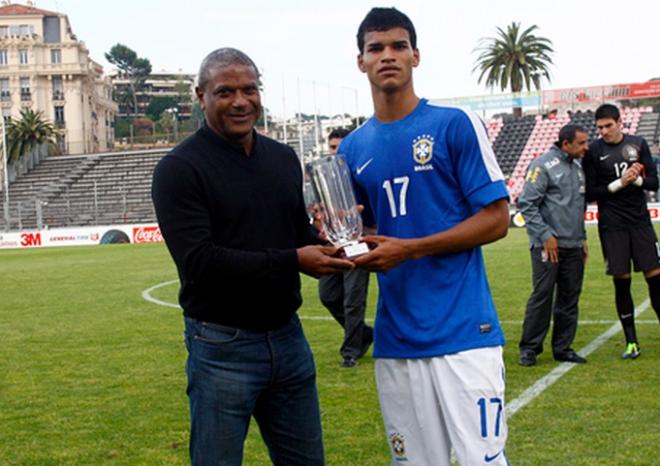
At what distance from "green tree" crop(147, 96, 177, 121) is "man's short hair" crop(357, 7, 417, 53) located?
163 meters

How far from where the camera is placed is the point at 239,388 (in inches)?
145

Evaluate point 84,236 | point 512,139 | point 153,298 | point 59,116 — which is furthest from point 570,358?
point 59,116

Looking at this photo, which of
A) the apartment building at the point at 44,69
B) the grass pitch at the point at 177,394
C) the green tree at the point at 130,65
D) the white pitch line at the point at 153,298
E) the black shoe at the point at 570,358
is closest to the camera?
the grass pitch at the point at 177,394

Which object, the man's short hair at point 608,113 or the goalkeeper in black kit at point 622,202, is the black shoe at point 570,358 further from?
the man's short hair at point 608,113

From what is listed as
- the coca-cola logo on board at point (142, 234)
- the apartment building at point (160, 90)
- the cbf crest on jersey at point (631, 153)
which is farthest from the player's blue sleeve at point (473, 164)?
the apartment building at point (160, 90)

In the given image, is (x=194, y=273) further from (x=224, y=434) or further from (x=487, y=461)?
(x=487, y=461)

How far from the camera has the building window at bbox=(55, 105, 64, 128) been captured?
105m

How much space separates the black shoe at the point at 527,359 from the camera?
8688mm

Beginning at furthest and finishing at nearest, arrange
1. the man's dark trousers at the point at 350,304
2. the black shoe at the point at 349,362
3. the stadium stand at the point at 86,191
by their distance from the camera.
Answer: the stadium stand at the point at 86,191, the black shoe at the point at 349,362, the man's dark trousers at the point at 350,304

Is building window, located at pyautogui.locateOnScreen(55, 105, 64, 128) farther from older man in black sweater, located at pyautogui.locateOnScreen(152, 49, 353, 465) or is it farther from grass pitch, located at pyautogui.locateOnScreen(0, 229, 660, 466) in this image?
older man in black sweater, located at pyautogui.locateOnScreen(152, 49, 353, 465)

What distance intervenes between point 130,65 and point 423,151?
169879mm

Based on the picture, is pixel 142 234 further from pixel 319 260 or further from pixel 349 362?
pixel 319 260

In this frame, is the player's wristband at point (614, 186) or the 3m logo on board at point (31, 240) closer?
the player's wristband at point (614, 186)

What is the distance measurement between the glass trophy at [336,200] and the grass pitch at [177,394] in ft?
8.41
